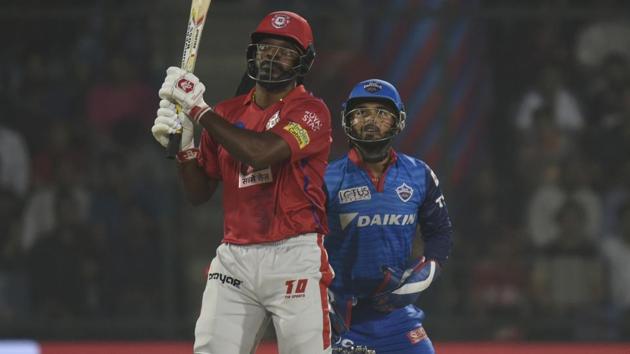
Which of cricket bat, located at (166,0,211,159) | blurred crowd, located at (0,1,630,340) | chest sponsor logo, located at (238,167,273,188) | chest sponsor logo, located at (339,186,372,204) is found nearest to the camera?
chest sponsor logo, located at (238,167,273,188)

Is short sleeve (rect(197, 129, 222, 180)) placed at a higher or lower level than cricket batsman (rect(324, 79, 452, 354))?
higher

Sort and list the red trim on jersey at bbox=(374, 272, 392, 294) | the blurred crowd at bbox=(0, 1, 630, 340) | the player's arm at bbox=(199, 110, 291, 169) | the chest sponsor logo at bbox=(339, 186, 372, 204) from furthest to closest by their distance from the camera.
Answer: the blurred crowd at bbox=(0, 1, 630, 340), the chest sponsor logo at bbox=(339, 186, 372, 204), the red trim on jersey at bbox=(374, 272, 392, 294), the player's arm at bbox=(199, 110, 291, 169)

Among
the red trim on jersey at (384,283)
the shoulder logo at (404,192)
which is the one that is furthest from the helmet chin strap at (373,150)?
the red trim on jersey at (384,283)

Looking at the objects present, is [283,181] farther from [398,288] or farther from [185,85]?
[398,288]

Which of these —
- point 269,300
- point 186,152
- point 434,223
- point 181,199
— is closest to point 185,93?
point 186,152

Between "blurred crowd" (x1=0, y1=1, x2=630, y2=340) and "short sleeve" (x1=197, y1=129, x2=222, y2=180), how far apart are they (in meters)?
4.58

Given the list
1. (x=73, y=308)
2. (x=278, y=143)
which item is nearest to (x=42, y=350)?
(x=73, y=308)

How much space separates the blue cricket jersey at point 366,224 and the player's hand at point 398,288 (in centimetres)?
4

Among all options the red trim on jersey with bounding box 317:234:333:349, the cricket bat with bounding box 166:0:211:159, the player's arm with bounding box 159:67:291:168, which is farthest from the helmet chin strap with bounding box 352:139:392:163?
the cricket bat with bounding box 166:0:211:159

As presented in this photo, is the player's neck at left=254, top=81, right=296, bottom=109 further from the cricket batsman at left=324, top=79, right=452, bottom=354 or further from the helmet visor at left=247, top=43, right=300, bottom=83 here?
the cricket batsman at left=324, top=79, right=452, bottom=354

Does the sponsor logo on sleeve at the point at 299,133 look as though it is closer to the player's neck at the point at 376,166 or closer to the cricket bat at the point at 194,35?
the cricket bat at the point at 194,35

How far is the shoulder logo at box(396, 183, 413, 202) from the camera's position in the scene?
5758 mm

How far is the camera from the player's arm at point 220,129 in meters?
4.95

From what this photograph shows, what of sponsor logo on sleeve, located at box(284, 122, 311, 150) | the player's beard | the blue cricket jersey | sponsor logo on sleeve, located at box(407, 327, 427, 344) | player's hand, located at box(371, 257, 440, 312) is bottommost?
sponsor logo on sleeve, located at box(407, 327, 427, 344)
